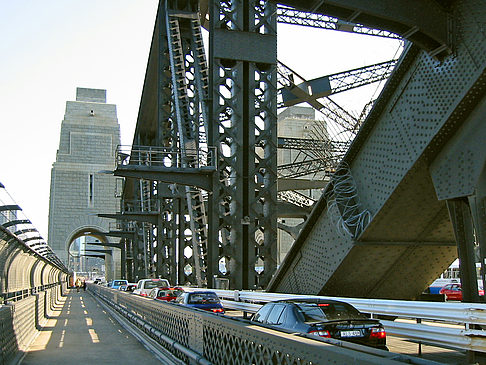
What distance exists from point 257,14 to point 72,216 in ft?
293

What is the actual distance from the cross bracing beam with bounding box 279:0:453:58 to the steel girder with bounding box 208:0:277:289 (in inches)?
424

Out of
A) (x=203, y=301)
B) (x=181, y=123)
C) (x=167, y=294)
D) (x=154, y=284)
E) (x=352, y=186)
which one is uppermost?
(x=181, y=123)

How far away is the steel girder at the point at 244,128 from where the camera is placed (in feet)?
68.4

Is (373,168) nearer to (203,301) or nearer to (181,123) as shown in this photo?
(203,301)

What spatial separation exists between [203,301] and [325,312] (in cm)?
951

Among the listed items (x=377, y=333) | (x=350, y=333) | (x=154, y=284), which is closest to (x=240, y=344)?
(x=350, y=333)

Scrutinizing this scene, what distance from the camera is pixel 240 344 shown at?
7.80 metres

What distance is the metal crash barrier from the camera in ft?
17.4

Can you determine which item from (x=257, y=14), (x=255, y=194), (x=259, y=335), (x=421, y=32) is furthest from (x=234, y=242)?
(x=259, y=335)

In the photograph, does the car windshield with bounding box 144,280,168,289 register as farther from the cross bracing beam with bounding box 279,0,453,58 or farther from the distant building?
the distant building

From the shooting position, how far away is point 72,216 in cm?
10438

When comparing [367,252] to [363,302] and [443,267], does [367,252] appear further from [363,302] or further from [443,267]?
[443,267]

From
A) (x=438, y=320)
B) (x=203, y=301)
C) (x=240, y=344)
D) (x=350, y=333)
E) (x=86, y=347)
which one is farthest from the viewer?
(x=203, y=301)

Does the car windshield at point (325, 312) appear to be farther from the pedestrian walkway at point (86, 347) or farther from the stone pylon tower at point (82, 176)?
the stone pylon tower at point (82, 176)
